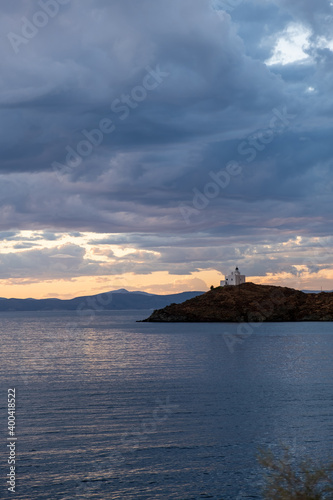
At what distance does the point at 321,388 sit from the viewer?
186ft

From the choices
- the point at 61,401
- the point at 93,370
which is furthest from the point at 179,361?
the point at 61,401

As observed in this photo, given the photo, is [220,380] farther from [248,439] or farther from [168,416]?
[248,439]

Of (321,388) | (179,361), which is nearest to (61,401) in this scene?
(321,388)

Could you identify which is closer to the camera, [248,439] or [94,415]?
[248,439]

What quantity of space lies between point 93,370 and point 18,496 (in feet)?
158

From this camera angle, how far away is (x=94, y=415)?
4159cm

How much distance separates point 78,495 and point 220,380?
39319mm

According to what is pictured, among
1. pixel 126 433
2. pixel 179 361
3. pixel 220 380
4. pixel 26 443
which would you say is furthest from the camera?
pixel 179 361

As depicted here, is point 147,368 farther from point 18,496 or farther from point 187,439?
point 18,496

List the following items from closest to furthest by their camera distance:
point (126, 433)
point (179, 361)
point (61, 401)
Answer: point (126, 433) → point (61, 401) → point (179, 361)

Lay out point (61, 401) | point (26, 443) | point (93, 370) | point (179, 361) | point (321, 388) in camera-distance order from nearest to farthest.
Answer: point (26, 443)
point (61, 401)
point (321, 388)
point (93, 370)
point (179, 361)

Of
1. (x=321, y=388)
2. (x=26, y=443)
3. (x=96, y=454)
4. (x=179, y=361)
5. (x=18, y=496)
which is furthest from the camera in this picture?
(x=179, y=361)

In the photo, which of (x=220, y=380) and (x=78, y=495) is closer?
(x=78, y=495)

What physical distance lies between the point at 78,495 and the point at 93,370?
1895 inches
